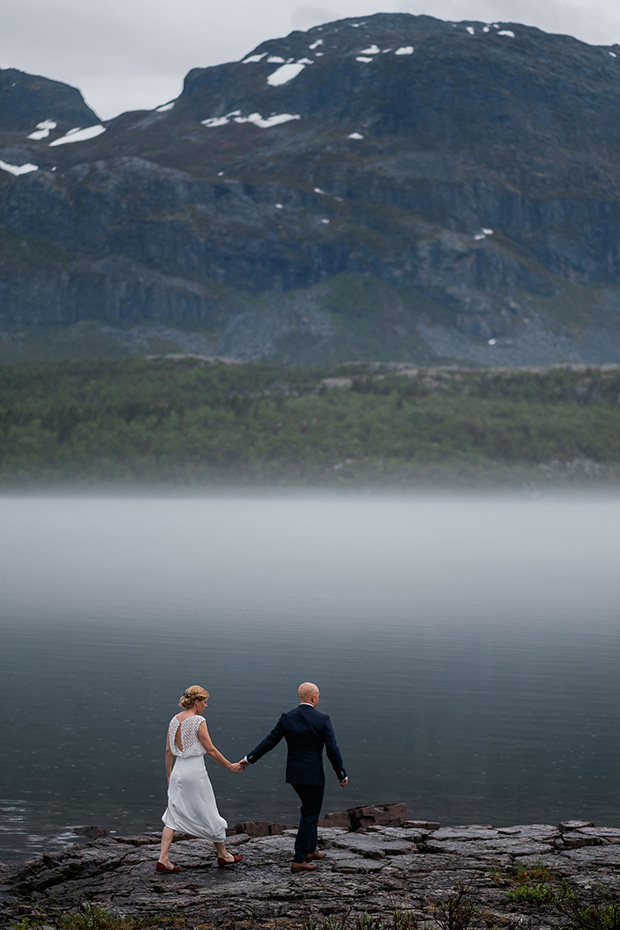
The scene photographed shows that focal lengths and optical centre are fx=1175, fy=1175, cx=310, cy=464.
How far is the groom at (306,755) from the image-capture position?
59.4 ft

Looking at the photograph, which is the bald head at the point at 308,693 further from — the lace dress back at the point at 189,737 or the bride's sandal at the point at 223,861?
the bride's sandal at the point at 223,861

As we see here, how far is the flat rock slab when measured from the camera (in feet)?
53.7

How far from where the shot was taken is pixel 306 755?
18.2 meters

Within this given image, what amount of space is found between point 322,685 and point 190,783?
22.0 metres

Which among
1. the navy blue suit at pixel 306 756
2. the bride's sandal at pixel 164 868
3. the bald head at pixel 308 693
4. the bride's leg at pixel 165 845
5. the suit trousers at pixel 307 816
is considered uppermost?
the bald head at pixel 308 693

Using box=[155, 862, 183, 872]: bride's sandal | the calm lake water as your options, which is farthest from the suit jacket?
the calm lake water

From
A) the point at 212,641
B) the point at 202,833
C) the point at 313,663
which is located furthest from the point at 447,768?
the point at 212,641

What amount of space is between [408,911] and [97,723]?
61.4 ft

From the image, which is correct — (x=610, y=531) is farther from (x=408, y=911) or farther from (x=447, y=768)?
(x=408, y=911)

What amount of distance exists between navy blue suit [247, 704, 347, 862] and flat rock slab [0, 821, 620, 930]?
2.31 feet

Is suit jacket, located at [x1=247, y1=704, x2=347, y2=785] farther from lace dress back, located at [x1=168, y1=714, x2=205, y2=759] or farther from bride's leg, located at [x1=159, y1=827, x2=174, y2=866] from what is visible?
bride's leg, located at [x1=159, y1=827, x2=174, y2=866]

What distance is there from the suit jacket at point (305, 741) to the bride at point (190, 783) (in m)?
0.85

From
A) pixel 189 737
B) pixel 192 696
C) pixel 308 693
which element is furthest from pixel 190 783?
pixel 308 693

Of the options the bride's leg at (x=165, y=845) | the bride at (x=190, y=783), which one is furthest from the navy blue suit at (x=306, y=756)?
the bride's leg at (x=165, y=845)
